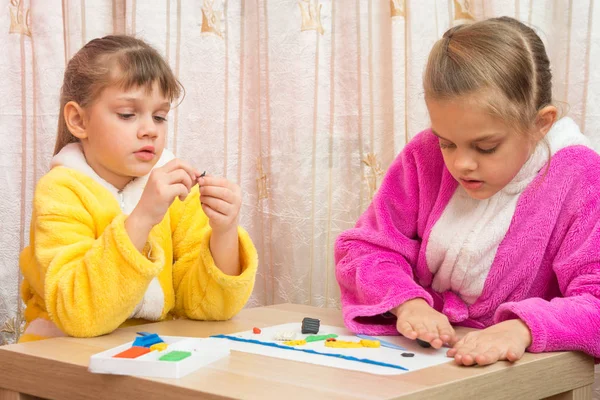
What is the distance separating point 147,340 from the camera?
94 cm

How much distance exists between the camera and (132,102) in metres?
1.17

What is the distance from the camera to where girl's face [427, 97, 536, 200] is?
0.98m

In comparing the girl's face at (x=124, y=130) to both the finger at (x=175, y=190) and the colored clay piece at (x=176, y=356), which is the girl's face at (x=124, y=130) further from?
the colored clay piece at (x=176, y=356)

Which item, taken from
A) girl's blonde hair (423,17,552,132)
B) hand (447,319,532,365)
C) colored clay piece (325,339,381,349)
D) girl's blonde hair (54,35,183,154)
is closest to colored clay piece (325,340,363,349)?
colored clay piece (325,339,381,349)

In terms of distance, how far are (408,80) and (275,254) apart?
0.45 metres

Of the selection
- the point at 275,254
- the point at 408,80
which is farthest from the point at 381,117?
the point at 275,254

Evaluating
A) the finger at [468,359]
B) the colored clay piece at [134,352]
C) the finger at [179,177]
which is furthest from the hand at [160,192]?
the finger at [468,359]

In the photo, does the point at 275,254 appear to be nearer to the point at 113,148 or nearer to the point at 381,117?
the point at 381,117

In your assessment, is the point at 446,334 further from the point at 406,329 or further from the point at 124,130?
the point at 124,130

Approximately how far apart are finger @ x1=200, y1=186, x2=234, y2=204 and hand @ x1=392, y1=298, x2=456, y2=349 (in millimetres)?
276

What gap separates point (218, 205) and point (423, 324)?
1.08ft

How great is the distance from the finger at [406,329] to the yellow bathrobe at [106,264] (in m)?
0.26

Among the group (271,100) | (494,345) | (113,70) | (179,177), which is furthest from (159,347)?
(271,100)

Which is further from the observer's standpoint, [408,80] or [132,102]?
[408,80]
